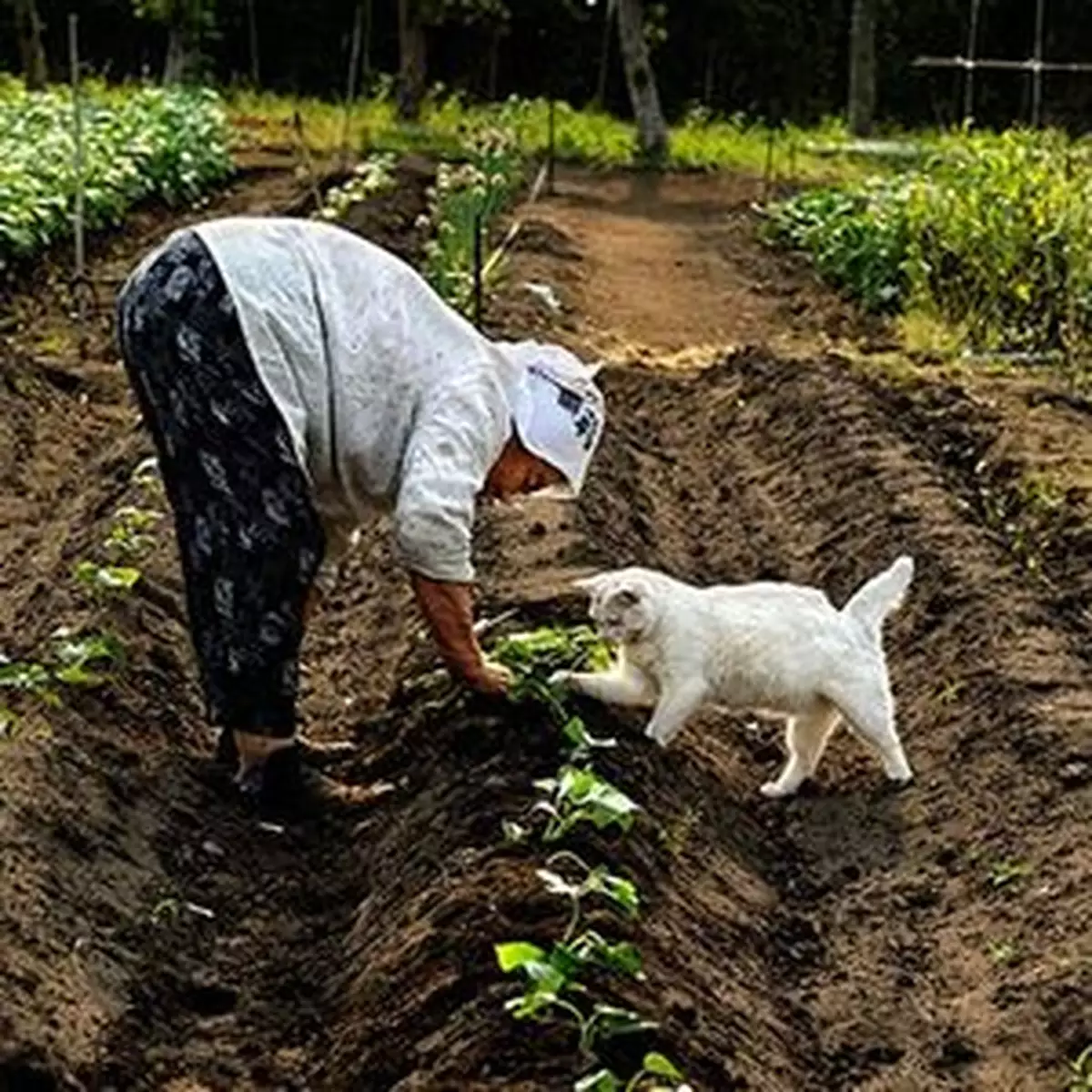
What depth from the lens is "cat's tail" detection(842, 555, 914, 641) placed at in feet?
22.1

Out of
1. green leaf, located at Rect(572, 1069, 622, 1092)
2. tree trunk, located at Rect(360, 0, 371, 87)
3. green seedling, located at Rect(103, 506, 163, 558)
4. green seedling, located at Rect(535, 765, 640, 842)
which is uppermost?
green leaf, located at Rect(572, 1069, 622, 1092)

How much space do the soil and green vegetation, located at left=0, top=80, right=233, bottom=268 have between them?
4801 mm

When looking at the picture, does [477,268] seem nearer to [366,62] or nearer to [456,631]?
[456,631]

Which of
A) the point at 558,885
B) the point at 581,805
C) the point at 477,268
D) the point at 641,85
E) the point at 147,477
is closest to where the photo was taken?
the point at 558,885

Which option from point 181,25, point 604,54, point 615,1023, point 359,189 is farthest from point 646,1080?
point 604,54

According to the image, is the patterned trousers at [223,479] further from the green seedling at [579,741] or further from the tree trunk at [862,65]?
the tree trunk at [862,65]

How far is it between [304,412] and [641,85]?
22855 mm

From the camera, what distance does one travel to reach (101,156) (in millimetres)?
18438

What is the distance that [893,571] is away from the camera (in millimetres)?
6789

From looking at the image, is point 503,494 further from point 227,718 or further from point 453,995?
point 453,995

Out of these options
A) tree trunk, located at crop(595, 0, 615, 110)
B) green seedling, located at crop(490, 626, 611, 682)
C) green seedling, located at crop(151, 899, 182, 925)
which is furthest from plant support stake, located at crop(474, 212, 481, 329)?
tree trunk, located at crop(595, 0, 615, 110)

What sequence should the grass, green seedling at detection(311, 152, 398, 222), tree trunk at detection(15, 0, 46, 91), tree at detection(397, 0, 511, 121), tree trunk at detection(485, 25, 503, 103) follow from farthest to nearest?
tree trunk at detection(485, 25, 503, 103)
tree at detection(397, 0, 511, 121)
the grass
tree trunk at detection(15, 0, 46, 91)
green seedling at detection(311, 152, 398, 222)

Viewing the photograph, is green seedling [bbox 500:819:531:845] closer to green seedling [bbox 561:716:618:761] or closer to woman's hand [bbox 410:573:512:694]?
green seedling [bbox 561:716:618:761]

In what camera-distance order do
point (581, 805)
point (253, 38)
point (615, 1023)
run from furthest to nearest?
point (253, 38), point (581, 805), point (615, 1023)
